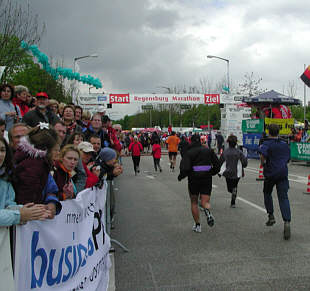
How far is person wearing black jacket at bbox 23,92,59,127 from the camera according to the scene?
6934 millimetres

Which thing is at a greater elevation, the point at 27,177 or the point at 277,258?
the point at 27,177

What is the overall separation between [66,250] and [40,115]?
4.35 m

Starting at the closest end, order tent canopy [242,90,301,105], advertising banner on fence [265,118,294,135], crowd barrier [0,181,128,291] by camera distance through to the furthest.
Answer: crowd barrier [0,181,128,291] → advertising banner on fence [265,118,294,135] → tent canopy [242,90,301,105]

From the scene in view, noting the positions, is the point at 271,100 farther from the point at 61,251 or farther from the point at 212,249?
the point at 61,251

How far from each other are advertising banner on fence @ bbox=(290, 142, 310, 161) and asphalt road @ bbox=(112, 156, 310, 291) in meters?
10.1

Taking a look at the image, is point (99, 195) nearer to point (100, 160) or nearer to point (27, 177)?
point (100, 160)

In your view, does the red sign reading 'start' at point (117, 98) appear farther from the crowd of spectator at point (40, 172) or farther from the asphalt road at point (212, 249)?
the crowd of spectator at point (40, 172)

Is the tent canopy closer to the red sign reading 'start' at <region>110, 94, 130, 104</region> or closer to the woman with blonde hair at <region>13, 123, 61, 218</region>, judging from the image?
the red sign reading 'start' at <region>110, 94, 130, 104</region>

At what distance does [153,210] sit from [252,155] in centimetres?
1916

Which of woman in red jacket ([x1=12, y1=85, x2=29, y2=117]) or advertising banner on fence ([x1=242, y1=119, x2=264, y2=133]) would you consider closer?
woman in red jacket ([x1=12, y1=85, x2=29, y2=117])

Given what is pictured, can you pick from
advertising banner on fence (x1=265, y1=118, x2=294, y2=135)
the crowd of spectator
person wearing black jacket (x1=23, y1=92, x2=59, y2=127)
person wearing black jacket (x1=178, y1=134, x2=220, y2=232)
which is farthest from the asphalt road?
advertising banner on fence (x1=265, y1=118, x2=294, y2=135)

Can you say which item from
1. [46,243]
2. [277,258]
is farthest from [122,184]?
[46,243]

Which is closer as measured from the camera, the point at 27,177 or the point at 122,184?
the point at 27,177

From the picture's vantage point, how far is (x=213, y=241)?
6316 millimetres
